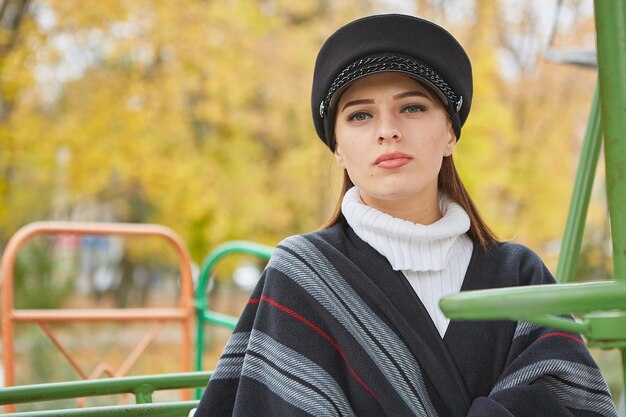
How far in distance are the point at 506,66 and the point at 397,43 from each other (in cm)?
1007

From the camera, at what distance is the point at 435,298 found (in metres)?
1.59

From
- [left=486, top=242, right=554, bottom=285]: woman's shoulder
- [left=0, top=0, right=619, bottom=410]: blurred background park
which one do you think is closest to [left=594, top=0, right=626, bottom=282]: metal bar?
[left=486, top=242, right=554, bottom=285]: woman's shoulder

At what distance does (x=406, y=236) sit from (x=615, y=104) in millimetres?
763

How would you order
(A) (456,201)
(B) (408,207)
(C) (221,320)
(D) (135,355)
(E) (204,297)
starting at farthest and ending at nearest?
(E) (204,297) < (D) (135,355) < (C) (221,320) < (A) (456,201) < (B) (408,207)

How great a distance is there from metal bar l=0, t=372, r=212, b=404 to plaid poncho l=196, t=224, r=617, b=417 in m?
0.33

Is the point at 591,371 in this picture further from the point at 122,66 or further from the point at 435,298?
the point at 122,66

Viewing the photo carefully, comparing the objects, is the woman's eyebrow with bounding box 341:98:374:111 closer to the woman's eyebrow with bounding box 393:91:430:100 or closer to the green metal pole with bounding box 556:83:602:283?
the woman's eyebrow with bounding box 393:91:430:100

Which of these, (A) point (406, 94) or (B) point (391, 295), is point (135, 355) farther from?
(A) point (406, 94)

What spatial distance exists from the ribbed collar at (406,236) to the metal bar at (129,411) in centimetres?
53

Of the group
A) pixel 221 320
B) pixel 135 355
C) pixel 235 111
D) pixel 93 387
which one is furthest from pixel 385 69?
pixel 235 111

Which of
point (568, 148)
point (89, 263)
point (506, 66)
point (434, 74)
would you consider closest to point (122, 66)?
point (506, 66)

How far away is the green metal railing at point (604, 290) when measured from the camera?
78 cm

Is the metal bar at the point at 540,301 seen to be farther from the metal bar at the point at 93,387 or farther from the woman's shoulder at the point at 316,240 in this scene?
the metal bar at the point at 93,387

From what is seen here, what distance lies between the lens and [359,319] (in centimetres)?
Result: 150
